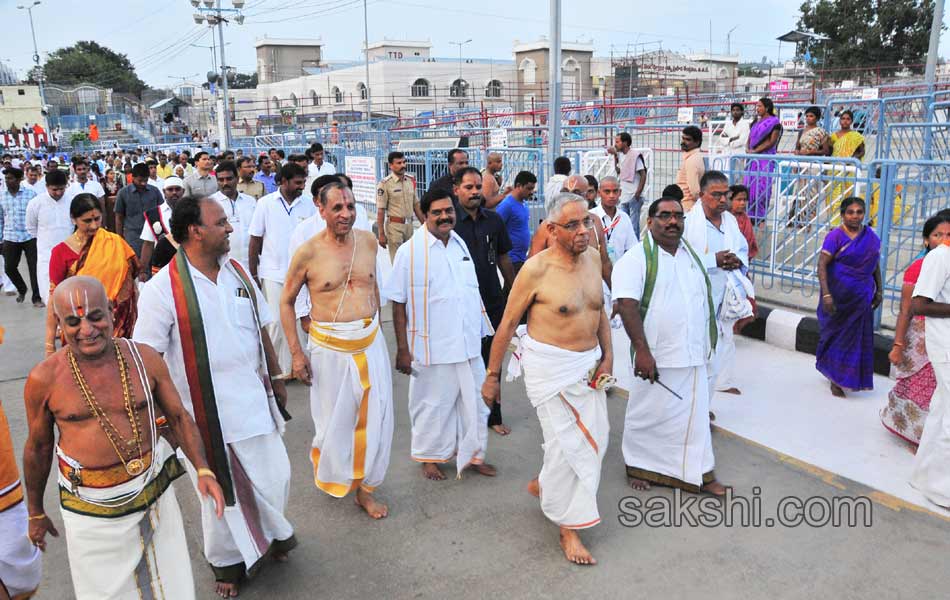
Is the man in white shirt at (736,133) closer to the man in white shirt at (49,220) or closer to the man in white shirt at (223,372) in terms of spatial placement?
the man in white shirt at (49,220)

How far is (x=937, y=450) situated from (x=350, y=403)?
10.7 feet

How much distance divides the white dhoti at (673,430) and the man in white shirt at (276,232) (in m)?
3.47

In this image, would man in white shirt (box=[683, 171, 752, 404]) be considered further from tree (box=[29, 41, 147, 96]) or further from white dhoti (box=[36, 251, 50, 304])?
tree (box=[29, 41, 147, 96])

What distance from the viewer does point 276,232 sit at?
6.60 metres

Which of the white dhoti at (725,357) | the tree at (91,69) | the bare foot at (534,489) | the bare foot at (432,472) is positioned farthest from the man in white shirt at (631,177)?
the tree at (91,69)

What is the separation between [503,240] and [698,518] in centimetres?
222

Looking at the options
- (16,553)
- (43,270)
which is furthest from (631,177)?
(16,553)

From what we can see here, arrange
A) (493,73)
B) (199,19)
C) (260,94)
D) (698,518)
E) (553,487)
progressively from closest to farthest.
A: (553,487) → (698,518) → (199,19) → (493,73) → (260,94)

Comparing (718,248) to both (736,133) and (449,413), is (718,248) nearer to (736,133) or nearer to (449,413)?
(449,413)

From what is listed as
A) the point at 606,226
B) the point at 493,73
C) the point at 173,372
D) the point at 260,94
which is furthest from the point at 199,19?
the point at 260,94

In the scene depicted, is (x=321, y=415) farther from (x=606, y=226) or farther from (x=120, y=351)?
(x=606, y=226)

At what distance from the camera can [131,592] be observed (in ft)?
8.94

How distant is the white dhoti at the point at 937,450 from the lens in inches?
162

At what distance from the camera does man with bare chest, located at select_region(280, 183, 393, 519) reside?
4.21 m
